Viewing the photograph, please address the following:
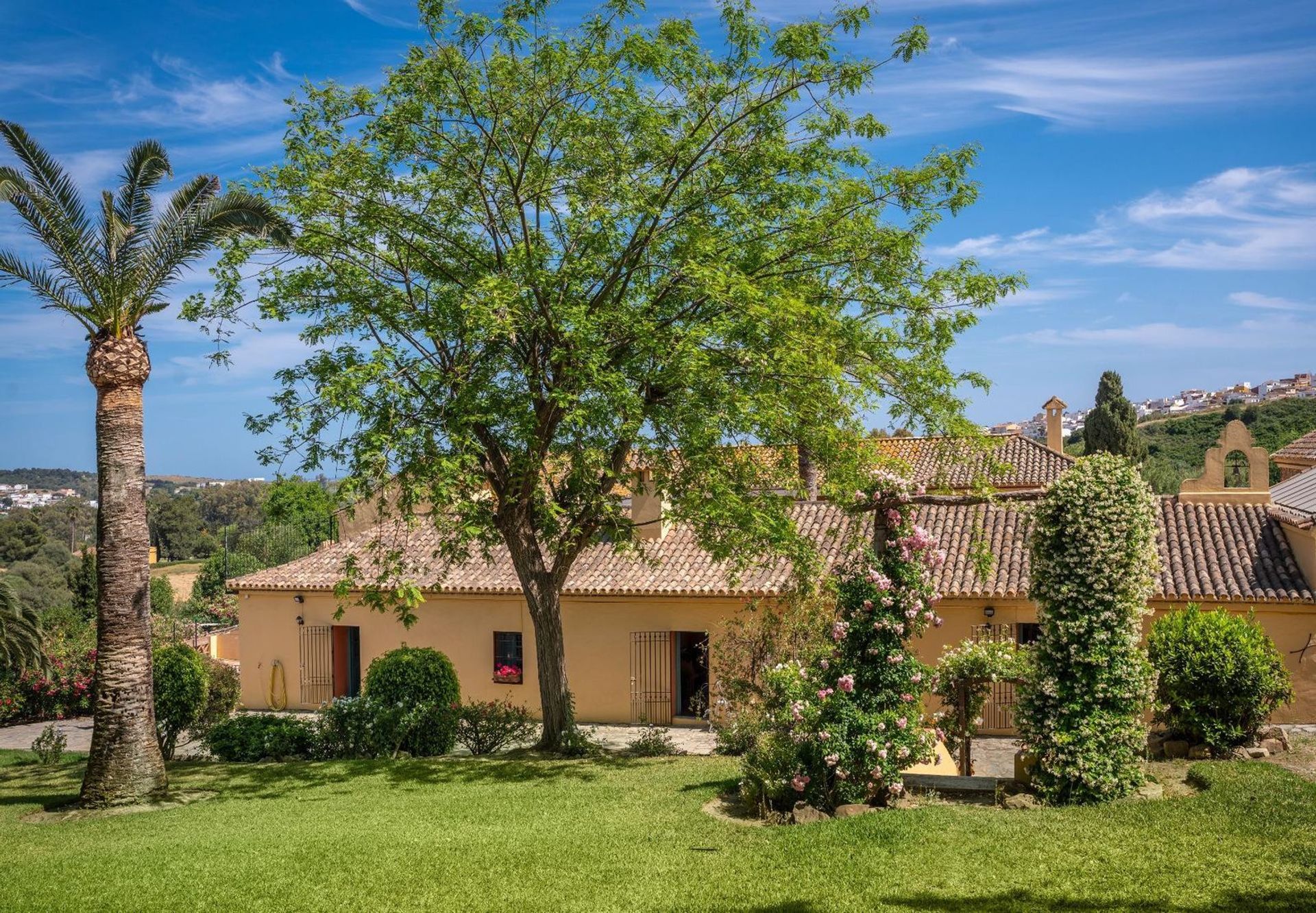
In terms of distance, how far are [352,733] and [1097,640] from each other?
10959 millimetres

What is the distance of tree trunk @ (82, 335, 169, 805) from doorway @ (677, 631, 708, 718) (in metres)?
10.2

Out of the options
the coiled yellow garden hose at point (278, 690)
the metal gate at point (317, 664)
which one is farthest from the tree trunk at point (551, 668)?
the coiled yellow garden hose at point (278, 690)

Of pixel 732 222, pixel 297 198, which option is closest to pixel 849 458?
pixel 732 222

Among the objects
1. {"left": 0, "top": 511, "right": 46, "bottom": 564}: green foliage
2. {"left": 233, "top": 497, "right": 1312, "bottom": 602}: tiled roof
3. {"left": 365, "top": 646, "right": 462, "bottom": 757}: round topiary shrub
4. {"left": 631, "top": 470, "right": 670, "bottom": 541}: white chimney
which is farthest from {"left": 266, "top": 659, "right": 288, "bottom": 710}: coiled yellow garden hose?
{"left": 0, "top": 511, "right": 46, "bottom": 564}: green foliage

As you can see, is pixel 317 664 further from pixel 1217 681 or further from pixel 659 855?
pixel 1217 681

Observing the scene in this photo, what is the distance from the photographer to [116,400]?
1295 centimetres

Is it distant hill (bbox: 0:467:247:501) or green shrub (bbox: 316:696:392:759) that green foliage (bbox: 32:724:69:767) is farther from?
distant hill (bbox: 0:467:247:501)

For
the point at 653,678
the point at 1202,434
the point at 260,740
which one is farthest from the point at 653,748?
the point at 1202,434

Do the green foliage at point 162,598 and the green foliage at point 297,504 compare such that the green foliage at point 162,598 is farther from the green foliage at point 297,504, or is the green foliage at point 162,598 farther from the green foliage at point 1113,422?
the green foliage at point 1113,422

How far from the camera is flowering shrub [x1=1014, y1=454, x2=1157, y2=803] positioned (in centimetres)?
1021

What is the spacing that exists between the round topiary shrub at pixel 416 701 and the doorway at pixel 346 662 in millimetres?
7858

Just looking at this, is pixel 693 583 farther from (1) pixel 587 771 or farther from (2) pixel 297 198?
(2) pixel 297 198

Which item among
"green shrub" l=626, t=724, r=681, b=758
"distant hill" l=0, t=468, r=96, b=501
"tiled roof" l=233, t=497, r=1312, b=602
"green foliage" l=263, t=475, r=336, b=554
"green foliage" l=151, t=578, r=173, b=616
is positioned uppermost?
"distant hill" l=0, t=468, r=96, b=501

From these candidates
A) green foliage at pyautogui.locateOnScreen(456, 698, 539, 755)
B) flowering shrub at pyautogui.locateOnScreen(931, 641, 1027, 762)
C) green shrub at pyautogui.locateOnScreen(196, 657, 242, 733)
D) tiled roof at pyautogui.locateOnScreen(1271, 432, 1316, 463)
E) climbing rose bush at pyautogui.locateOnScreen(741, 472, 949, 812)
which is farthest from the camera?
tiled roof at pyautogui.locateOnScreen(1271, 432, 1316, 463)
